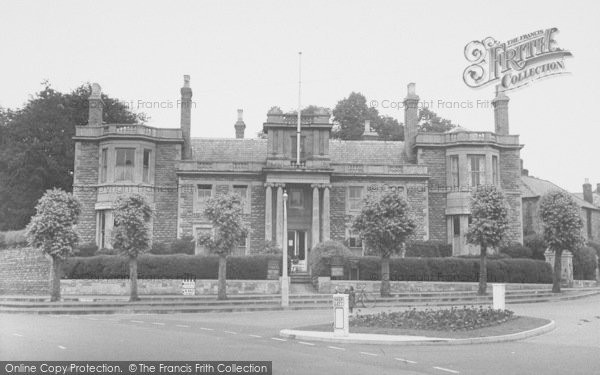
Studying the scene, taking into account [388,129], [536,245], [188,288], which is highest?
[388,129]

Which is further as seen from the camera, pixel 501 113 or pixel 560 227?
pixel 501 113

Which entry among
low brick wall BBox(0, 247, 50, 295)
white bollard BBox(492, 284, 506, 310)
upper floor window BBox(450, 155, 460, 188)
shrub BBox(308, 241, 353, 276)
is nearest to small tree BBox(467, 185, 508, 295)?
shrub BBox(308, 241, 353, 276)

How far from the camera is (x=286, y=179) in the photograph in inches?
1822

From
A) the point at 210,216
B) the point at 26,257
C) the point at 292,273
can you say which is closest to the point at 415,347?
the point at 210,216

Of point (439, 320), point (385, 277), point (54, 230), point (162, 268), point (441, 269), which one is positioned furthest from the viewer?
point (441, 269)

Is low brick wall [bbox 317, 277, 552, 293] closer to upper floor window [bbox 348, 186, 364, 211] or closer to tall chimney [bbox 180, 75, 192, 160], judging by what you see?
upper floor window [bbox 348, 186, 364, 211]

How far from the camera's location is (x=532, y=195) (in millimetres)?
64625

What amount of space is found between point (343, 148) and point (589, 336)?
33618 mm

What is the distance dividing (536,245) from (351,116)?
97.8 feet

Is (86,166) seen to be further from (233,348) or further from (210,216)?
(233,348)

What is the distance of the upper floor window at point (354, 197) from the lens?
159 ft

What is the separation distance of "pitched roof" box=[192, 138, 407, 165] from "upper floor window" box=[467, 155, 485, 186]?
5.08 meters

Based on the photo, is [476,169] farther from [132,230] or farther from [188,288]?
[132,230]

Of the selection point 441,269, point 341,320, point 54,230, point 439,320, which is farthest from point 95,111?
point 439,320
